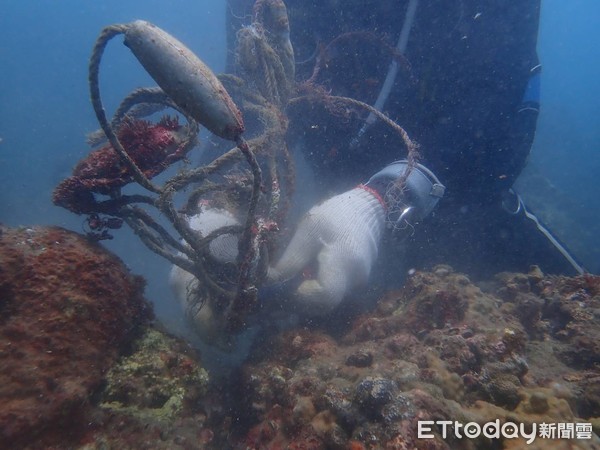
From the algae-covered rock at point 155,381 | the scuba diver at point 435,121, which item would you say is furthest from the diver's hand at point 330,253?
the algae-covered rock at point 155,381

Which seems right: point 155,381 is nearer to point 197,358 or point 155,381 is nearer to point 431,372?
point 197,358

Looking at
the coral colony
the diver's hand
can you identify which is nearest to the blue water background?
the diver's hand

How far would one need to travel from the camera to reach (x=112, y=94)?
74812 mm

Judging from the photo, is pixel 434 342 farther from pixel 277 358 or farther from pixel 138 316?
pixel 138 316

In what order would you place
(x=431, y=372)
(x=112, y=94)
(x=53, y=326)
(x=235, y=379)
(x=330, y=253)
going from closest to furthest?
(x=53, y=326) < (x=431, y=372) < (x=235, y=379) < (x=330, y=253) < (x=112, y=94)

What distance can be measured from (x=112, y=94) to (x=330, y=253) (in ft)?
287

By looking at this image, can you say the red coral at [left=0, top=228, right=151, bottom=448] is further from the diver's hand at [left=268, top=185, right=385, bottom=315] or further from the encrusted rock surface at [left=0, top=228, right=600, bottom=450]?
the diver's hand at [left=268, top=185, right=385, bottom=315]

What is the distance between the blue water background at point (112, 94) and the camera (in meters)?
25.9

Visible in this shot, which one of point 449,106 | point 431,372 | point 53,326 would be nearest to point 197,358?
point 53,326

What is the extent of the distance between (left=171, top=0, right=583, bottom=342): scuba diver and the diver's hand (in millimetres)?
611

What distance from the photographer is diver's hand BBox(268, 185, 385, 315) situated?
395cm

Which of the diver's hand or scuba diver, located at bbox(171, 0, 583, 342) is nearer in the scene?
the diver's hand

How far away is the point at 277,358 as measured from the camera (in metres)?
3.72

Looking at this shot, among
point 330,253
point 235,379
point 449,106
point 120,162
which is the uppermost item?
point 449,106
